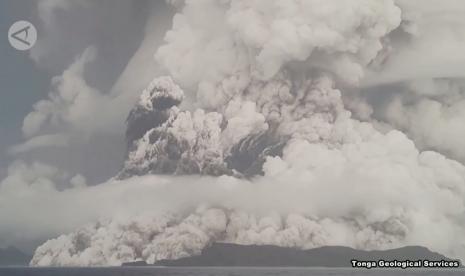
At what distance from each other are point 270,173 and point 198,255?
89.4 feet

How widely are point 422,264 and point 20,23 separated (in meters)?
50.3

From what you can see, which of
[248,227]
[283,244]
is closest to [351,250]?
[283,244]

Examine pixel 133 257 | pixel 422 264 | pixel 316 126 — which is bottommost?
pixel 422 264

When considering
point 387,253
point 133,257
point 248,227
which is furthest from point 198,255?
point 387,253

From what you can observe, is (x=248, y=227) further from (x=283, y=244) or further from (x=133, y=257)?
(x=133, y=257)

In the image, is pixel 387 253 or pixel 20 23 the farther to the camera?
pixel 387 253

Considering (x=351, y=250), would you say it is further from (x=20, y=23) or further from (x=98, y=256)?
(x=20, y=23)

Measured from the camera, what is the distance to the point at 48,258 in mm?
81562

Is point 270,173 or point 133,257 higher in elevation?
point 270,173

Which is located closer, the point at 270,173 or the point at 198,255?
the point at 270,173

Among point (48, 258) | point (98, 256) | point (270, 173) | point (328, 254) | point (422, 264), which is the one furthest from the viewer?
point (98, 256)

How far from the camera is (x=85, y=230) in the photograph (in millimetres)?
70875

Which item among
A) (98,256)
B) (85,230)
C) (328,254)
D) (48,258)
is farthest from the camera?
(98,256)

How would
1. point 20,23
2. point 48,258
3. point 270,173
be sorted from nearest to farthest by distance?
point 20,23, point 270,173, point 48,258
